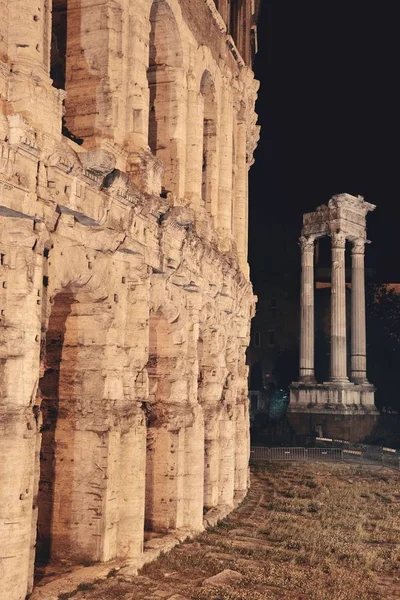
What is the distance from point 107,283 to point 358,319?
33.5 m

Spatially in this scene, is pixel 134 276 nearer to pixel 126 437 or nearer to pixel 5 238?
pixel 126 437

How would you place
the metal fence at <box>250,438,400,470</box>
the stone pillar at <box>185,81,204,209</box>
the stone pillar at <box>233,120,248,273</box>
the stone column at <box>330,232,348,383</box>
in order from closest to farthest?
the stone pillar at <box>185,81,204,209</box> < the stone pillar at <box>233,120,248,273</box> < the metal fence at <box>250,438,400,470</box> < the stone column at <box>330,232,348,383</box>

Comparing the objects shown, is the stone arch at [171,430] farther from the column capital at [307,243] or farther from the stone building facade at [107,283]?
the column capital at [307,243]

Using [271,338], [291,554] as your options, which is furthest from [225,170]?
[271,338]

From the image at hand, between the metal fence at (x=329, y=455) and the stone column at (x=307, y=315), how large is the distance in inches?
364

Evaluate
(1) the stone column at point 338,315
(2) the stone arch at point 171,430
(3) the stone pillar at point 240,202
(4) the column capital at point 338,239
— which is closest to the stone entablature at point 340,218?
(4) the column capital at point 338,239

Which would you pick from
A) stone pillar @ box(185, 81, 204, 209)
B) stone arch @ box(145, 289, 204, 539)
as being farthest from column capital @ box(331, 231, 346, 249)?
stone arch @ box(145, 289, 204, 539)

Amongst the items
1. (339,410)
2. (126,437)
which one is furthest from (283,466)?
(126,437)

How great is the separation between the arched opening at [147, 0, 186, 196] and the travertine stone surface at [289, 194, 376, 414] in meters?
26.9

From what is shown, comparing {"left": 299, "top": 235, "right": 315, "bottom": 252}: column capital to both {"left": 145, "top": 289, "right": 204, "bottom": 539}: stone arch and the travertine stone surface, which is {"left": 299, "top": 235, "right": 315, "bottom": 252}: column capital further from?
{"left": 145, "top": 289, "right": 204, "bottom": 539}: stone arch

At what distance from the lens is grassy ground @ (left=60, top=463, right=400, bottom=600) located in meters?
11.5

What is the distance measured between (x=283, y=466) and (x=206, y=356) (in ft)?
42.0

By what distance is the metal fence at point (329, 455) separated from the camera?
3191cm

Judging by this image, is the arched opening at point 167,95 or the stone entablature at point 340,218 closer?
the arched opening at point 167,95
